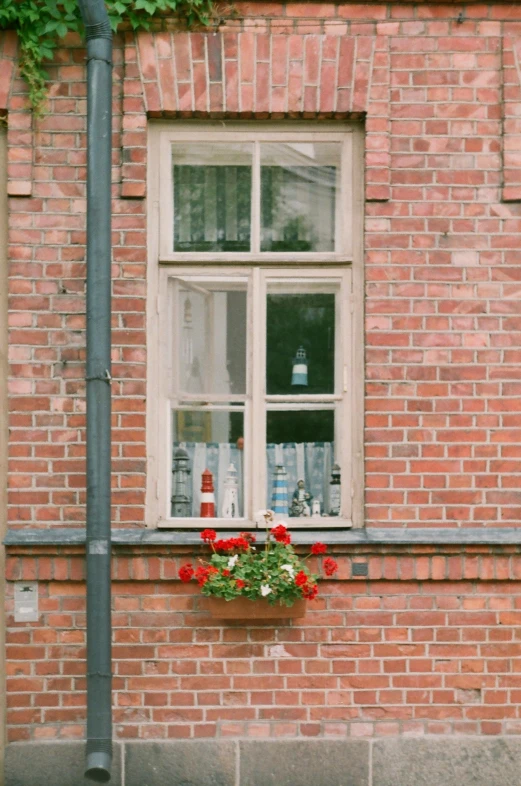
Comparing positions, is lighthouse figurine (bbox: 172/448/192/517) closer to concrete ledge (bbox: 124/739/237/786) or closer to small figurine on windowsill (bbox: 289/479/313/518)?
small figurine on windowsill (bbox: 289/479/313/518)

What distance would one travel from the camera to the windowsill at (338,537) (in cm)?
508

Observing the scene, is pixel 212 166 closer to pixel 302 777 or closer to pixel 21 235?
pixel 21 235

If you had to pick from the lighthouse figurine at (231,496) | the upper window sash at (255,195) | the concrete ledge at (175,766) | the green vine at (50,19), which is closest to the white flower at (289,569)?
the lighthouse figurine at (231,496)

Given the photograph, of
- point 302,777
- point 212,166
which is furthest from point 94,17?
point 302,777

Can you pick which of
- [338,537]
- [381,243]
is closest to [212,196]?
[381,243]

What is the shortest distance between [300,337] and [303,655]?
65.7 inches

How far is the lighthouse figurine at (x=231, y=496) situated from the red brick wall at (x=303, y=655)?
37 centimetres

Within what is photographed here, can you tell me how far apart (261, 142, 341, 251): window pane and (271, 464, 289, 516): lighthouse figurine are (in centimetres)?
120

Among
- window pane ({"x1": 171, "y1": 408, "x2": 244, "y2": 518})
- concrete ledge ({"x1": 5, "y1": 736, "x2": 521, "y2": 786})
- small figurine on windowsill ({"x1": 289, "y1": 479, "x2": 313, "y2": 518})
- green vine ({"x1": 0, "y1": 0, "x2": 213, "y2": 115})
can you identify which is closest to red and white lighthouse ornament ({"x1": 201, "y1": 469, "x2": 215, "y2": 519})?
window pane ({"x1": 171, "y1": 408, "x2": 244, "y2": 518})

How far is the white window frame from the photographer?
5305 millimetres

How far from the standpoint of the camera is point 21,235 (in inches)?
204

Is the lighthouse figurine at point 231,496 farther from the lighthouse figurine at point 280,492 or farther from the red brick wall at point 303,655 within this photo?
the red brick wall at point 303,655

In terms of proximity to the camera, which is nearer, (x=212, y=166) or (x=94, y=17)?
(x=94, y=17)

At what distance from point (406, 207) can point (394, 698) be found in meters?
2.54
